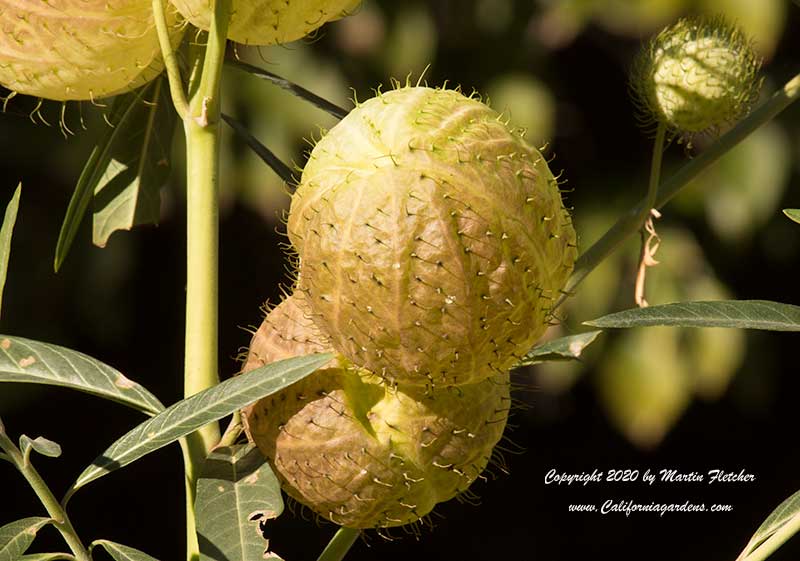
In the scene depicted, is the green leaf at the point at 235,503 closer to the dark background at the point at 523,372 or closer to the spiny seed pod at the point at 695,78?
the spiny seed pod at the point at 695,78

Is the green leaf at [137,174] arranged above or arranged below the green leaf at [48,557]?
above

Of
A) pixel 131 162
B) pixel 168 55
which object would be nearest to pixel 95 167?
pixel 131 162

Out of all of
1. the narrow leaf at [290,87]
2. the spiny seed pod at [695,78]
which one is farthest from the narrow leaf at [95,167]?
the spiny seed pod at [695,78]

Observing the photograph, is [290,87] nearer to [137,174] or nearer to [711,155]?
[137,174]

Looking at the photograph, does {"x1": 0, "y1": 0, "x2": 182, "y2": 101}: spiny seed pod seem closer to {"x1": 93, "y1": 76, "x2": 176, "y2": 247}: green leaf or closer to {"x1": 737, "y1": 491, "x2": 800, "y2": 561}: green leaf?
{"x1": 93, "y1": 76, "x2": 176, "y2": 247}: green leaf

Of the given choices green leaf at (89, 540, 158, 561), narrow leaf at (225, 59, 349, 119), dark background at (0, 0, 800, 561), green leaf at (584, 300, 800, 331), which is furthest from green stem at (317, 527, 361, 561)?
dark background at (0, 0, 800, 561)

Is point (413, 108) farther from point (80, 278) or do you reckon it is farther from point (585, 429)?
point (585, 429)

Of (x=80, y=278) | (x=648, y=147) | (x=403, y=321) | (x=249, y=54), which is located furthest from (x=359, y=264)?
(x=648, y=147)
